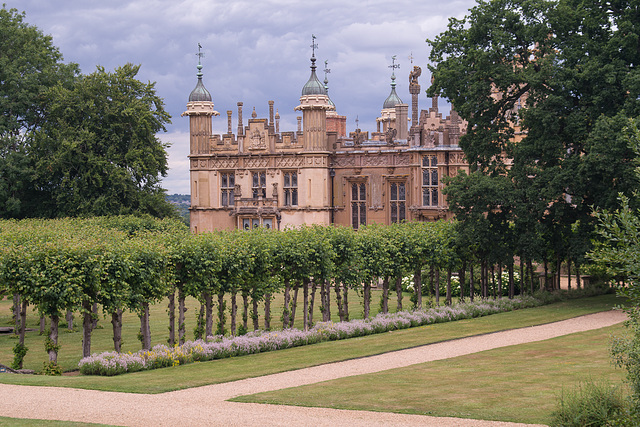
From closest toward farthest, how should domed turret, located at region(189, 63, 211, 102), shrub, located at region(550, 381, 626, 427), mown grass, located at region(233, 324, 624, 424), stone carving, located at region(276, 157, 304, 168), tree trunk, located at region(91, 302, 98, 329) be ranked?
1. shrub, located at region(550, 381, 626, 427)
2. mown grass, located at region(233, 324, 624, 424)
3. tree trunk, located at region(91, 302, 98, 329)
4. stone carving, located at region(276, 157, 304, 168)
5. domed turret, located at region(189, 63, 211, 102)

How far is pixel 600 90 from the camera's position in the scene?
3300 cm

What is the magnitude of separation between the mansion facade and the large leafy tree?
15.3 m

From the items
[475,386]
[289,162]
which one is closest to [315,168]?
[289,162]

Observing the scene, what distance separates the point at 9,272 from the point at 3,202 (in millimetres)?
32883

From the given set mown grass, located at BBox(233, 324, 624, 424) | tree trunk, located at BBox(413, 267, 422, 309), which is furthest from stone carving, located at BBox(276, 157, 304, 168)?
mown grass, located at BBox(233, 324, 624, 424)

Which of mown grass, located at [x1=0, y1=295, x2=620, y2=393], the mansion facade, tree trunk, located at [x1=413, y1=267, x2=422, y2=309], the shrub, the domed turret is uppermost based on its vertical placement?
→ the domed turret

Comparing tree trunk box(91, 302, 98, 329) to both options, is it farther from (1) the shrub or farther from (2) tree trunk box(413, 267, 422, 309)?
(1) the shrub

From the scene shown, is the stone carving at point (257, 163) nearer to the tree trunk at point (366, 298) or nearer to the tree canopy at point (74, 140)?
the tree canopy at point (74, 140)

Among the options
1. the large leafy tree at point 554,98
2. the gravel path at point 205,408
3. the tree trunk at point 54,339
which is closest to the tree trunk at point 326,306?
the large leafy tree at point 554,98

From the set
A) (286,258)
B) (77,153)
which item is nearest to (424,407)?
(286,258)

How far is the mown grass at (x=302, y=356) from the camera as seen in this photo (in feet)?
66.1

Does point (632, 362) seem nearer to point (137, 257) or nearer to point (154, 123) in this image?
point (137, 257)

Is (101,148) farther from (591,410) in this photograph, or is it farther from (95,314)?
(591,410)

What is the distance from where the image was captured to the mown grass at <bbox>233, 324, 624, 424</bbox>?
1612cm
